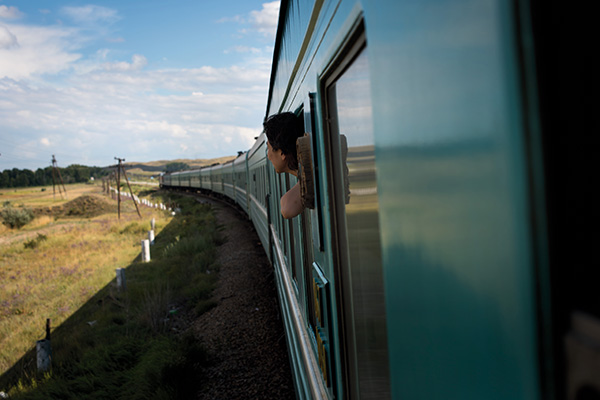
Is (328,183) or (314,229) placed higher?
(328,183)

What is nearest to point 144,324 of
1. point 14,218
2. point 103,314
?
point 103,314

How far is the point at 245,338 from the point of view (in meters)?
6.52

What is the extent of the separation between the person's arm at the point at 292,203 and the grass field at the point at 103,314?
359cm

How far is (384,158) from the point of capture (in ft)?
3.00

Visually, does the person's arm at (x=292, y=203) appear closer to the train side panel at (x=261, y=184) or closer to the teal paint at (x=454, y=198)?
the teal paint at (x=454, y=198)

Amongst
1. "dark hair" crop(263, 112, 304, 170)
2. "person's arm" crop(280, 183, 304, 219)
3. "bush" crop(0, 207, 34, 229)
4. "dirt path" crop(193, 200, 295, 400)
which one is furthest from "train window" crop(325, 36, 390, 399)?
"bush" crop(0, 207, 34, 229)

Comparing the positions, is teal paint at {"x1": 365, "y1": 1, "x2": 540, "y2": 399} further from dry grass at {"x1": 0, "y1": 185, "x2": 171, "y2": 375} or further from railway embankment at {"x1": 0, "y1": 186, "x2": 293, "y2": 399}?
dry grass at {"x1": 0, "y1": 185, "x2": 171, "y2": 375}

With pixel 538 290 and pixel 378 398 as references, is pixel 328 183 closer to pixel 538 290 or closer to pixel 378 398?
pixel 378 398

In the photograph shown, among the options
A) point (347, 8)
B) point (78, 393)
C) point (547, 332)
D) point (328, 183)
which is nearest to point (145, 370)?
point (78, 393)

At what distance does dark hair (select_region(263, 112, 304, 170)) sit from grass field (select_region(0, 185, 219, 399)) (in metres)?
3.64

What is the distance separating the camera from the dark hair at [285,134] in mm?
2635

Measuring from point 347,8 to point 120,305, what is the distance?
9.07 meters

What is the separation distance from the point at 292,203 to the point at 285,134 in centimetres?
52

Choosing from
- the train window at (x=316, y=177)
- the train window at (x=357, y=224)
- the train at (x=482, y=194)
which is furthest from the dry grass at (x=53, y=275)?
the train at (x=482, y=194)
